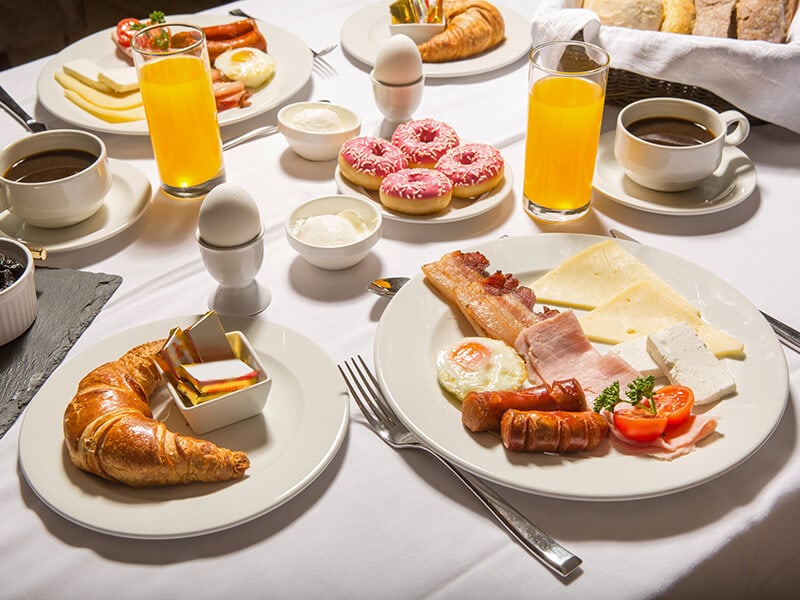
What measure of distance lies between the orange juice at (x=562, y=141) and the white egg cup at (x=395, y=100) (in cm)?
41

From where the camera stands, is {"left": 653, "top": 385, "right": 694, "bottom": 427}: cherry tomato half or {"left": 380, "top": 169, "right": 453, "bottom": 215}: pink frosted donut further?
{"left": 380, "top": 169, "right": 453, "bottom": 215}: pink frosted donut

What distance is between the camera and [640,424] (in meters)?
1.07

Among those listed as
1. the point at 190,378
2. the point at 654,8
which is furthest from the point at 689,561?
the point at 654,8

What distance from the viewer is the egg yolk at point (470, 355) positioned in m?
1.22

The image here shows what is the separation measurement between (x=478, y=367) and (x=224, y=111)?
1.09 m

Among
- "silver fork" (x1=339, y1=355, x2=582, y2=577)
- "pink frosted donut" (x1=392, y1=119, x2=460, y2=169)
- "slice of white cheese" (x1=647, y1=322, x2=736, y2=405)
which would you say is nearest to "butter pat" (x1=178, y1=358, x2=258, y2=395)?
"silver fork" (x1=339, y1=355, x2=582, y2=577)

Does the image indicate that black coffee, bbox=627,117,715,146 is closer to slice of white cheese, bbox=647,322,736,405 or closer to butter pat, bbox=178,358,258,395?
slice of white cheese, bbox=647,322,736,405

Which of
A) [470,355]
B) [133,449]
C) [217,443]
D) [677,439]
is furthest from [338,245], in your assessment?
[677,439]

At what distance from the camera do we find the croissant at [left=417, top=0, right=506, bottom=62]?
2.12m

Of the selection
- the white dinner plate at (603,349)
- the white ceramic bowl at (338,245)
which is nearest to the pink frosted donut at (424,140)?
the white ceramic bowl at (338,245)

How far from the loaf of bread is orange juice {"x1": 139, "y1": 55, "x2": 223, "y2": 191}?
3.20 feet

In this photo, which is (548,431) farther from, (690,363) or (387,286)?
(387,286)

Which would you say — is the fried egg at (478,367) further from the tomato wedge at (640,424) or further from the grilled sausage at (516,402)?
the tomato wedge at (640,424)

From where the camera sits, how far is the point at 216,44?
6.95 ft
